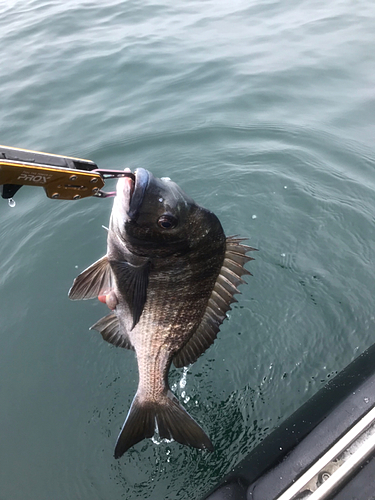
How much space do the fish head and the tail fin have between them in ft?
3.66

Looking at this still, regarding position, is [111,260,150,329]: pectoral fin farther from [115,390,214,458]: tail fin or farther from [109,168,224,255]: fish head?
[115,390,214,458]: tail fin

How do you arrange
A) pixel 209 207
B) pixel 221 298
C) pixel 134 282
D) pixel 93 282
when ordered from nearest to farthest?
pixel 134 282
pixel 221 298
pixel 93 282
pixel 209 207

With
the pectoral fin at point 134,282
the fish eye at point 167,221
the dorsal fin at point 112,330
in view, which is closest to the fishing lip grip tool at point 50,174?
the fish eye at point 167,221

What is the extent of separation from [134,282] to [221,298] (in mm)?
603

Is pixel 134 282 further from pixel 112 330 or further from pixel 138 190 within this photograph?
pixel 112 330

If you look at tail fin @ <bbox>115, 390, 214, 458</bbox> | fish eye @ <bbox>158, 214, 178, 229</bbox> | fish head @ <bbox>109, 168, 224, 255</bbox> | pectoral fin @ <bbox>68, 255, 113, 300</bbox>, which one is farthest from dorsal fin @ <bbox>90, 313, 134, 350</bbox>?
fish eye @ <bbox>158, 214, 178, 229</bbox>

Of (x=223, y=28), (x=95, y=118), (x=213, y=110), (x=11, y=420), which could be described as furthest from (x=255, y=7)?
(x=11, y=420)

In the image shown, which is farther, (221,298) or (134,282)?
(221,298)

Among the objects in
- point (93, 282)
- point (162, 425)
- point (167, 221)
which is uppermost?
point (167, 221)

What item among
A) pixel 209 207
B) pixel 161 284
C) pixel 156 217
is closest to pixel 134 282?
pixel 161 284

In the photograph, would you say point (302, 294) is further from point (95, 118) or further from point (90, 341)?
point (95, 118)

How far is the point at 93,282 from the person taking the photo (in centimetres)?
276

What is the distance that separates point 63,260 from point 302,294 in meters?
2.87

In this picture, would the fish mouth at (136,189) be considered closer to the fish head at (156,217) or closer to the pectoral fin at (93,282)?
the fish head at (156,217)
